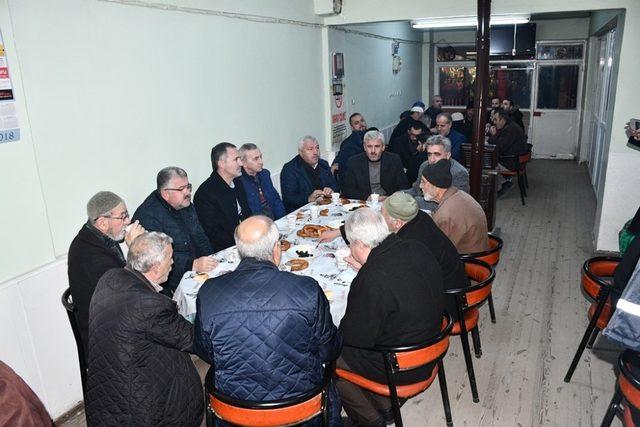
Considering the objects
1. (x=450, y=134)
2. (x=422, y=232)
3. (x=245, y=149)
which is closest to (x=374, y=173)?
(x=245, y=149)

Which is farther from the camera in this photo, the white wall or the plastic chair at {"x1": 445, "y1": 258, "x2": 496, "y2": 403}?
the white wall

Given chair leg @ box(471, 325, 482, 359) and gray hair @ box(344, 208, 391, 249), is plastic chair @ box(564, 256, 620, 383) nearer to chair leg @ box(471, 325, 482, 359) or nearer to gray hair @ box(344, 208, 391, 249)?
chair leg @ box(471, 325, 482, 359)

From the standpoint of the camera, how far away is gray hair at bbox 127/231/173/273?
8.08 ft

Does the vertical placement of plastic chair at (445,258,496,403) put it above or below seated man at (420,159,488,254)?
below

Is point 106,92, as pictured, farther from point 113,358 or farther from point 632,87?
point 632,87

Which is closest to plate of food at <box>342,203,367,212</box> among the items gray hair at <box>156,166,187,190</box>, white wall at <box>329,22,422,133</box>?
gray hair at <box>156,166,187,190</box>

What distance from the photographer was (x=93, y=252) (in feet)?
9.65

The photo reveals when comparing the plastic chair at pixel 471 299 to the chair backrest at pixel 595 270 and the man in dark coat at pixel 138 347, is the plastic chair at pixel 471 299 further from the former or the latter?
the man in dark coat at pixel 138 347

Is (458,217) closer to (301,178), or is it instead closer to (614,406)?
(614,406)

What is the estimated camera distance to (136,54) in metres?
4.11

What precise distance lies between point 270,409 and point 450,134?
581 centimetres

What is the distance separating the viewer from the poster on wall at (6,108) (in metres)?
3.05

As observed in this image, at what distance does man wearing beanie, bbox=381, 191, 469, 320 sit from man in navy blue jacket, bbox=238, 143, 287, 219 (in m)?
1.84

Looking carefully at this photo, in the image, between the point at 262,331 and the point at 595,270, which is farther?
the point at 595,270
